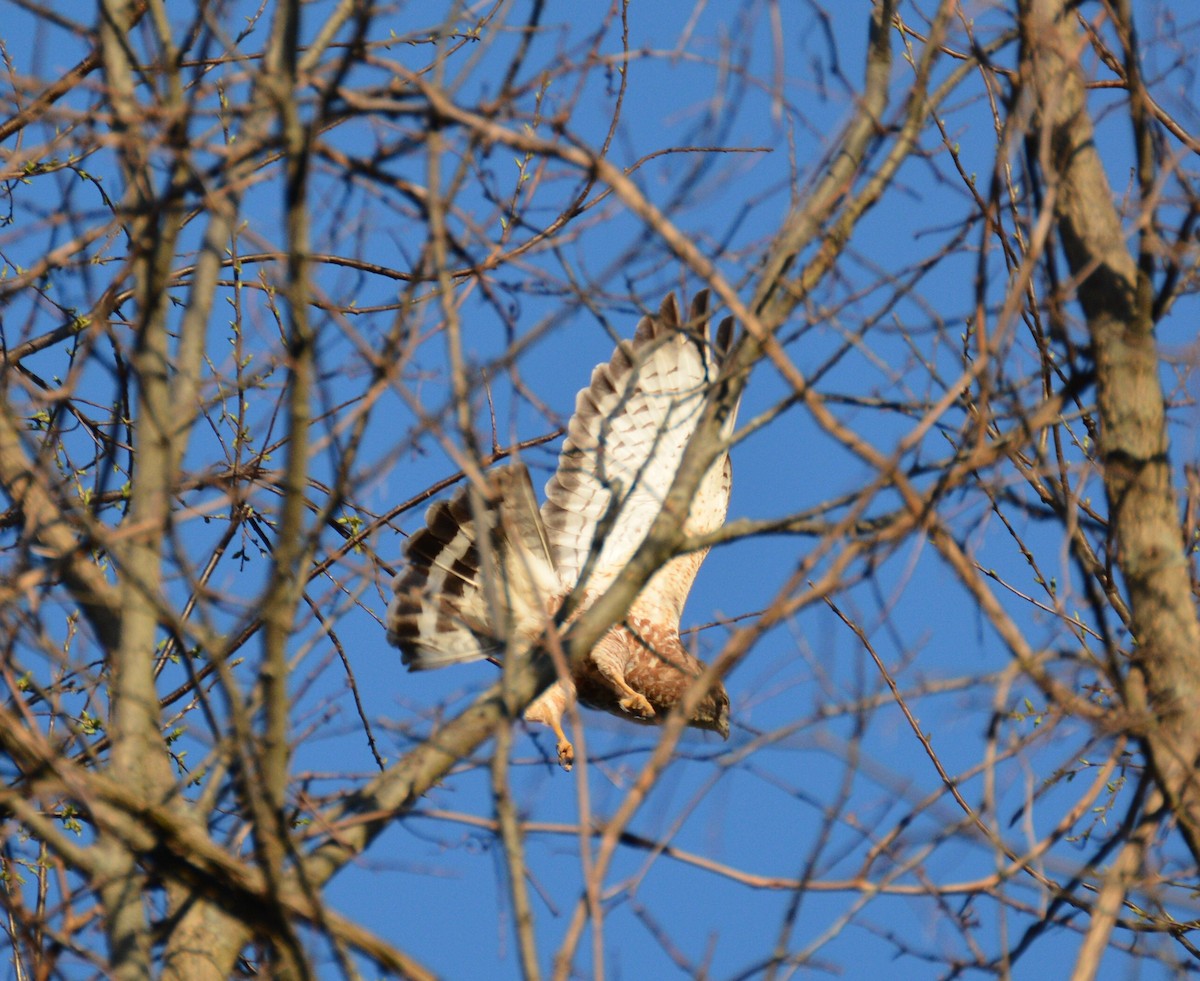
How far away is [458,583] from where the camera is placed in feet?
19.1

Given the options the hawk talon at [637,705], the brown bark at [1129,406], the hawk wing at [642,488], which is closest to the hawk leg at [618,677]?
the hawk talon at [637,705]

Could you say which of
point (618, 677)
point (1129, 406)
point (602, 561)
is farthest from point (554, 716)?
point (1129, 406)

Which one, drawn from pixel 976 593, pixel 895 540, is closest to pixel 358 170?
pixel 895 540

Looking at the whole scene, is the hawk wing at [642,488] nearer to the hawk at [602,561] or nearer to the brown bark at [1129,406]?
the hawk at [602,561]

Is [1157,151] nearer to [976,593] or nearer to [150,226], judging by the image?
[976,593]

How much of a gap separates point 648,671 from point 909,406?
11.2 feet

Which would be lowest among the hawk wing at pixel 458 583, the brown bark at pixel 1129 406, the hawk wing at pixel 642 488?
the brown bark at pixel 1129 406

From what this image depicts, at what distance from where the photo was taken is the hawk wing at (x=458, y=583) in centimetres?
552

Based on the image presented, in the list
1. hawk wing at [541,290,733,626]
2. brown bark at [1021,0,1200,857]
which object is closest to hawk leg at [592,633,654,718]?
hawk wing at [541,290,733,626]

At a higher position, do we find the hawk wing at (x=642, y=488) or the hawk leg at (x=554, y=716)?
the hawk wing at (x=642, y=488)

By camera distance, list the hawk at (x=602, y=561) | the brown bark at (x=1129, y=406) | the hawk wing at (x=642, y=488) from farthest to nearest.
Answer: the hawk wing at (x=642, y=488) < the hawk at (x=602, y=561) < the brown bark at (x=1129, y=406)

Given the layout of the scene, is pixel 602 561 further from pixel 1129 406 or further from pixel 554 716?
pixel 1129 406

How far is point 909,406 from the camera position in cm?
280

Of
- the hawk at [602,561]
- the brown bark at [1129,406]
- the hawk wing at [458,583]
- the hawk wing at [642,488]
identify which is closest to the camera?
the brown bark at [1129,406]
